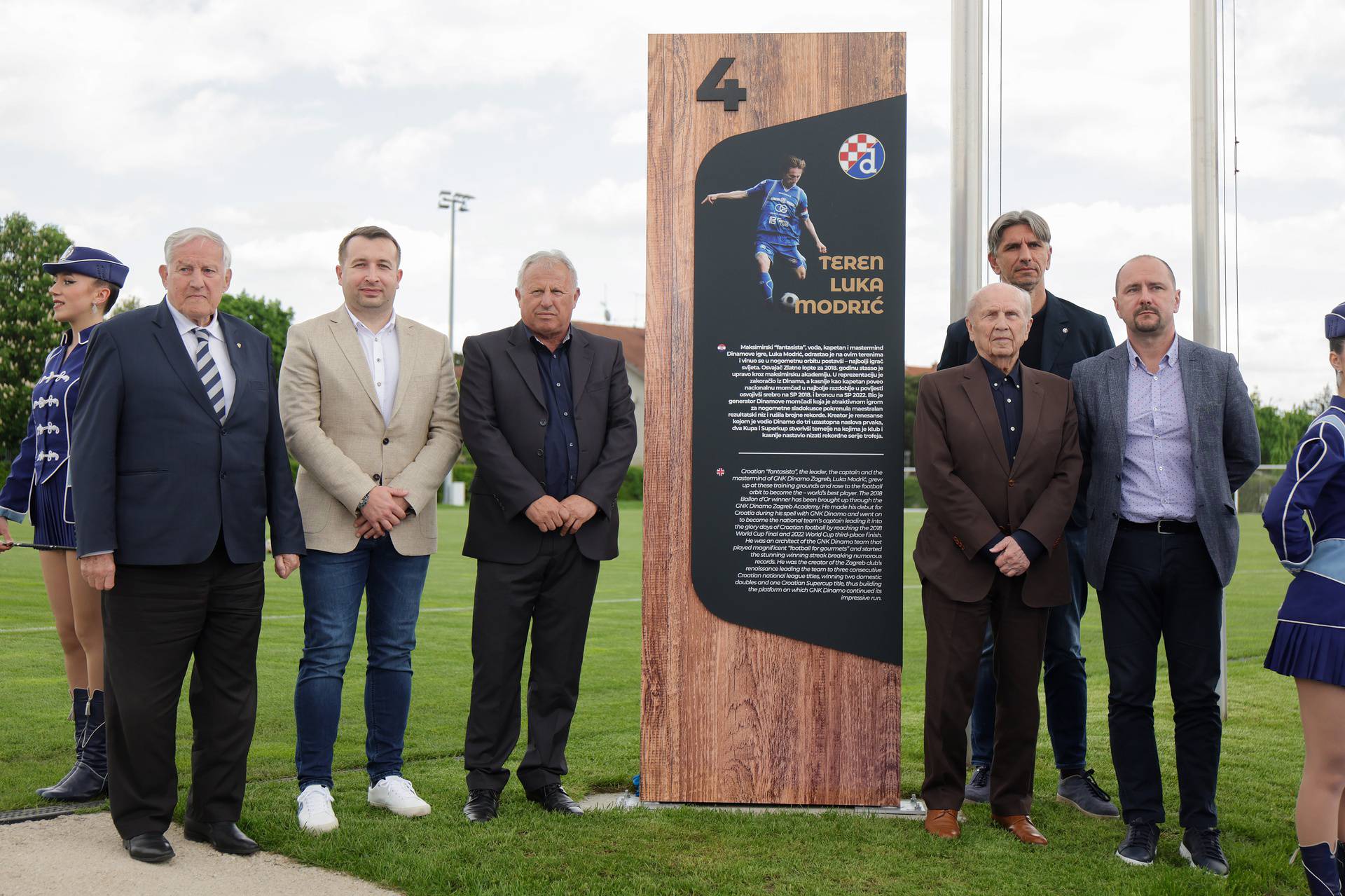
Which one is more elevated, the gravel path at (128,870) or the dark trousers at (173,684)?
the dark trousers at (173,684)

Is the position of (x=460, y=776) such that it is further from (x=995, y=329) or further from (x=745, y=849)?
(x=995, y=329)

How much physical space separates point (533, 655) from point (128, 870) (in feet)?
5.11

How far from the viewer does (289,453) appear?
4461 millimetres

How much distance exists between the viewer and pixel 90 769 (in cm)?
447

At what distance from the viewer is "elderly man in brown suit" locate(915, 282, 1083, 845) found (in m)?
4.09

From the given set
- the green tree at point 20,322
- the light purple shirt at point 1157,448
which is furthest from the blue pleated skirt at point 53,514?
the green tree at point 20,322

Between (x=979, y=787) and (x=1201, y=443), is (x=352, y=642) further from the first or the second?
(x=1201, y=443)

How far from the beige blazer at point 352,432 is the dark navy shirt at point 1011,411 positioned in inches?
81.9

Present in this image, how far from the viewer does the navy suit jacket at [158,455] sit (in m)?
3.73

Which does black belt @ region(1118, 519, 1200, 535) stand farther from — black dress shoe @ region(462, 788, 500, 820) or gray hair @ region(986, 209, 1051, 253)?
black dress shoe @ region(462, 788, 500, 820)

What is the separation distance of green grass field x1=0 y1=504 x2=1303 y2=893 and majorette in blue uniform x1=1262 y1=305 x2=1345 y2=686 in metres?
0.87

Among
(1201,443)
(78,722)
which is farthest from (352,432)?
(1201,443)

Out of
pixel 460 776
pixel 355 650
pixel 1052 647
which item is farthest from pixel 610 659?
pixel 1052 647

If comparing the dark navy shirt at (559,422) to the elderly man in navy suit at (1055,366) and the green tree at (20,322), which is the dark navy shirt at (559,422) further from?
the green tree at (20,322)
